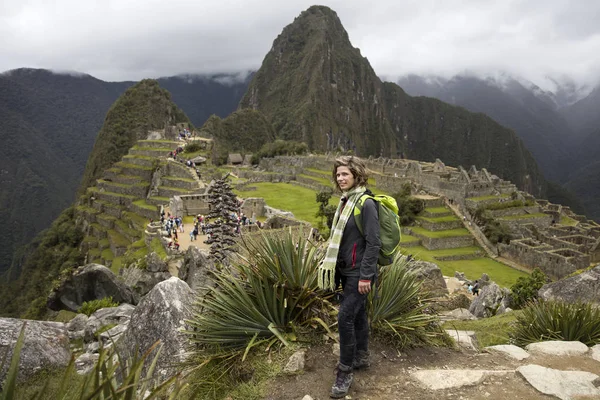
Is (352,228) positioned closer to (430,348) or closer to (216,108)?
(430,348)

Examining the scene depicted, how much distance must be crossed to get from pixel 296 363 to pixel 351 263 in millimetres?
1001

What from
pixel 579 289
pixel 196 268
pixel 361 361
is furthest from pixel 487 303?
pixel 361 361

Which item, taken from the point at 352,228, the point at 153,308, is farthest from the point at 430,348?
the point at 153,308

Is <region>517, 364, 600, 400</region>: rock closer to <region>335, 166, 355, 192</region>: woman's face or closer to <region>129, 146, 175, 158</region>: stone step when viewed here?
<region>335, 166, 355, 192</region>: woman's face

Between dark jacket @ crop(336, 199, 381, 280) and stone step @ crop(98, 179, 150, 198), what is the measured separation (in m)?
32.3

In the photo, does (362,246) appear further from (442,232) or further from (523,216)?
(523,216)

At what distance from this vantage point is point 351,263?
11.5 feet

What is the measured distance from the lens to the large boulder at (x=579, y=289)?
7176 millimetres

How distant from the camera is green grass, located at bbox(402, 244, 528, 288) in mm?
26434

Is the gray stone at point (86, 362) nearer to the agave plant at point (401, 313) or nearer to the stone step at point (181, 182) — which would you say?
the agave plant at point (401, 313)

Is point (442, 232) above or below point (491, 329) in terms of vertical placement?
below

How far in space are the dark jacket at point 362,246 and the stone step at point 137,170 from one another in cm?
3403

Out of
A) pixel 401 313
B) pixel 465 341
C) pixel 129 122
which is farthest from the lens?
pixel 129 122

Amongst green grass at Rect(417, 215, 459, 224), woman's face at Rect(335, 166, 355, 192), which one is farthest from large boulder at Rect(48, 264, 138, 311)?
green grass at Rect(417, 215, 459, 224)
